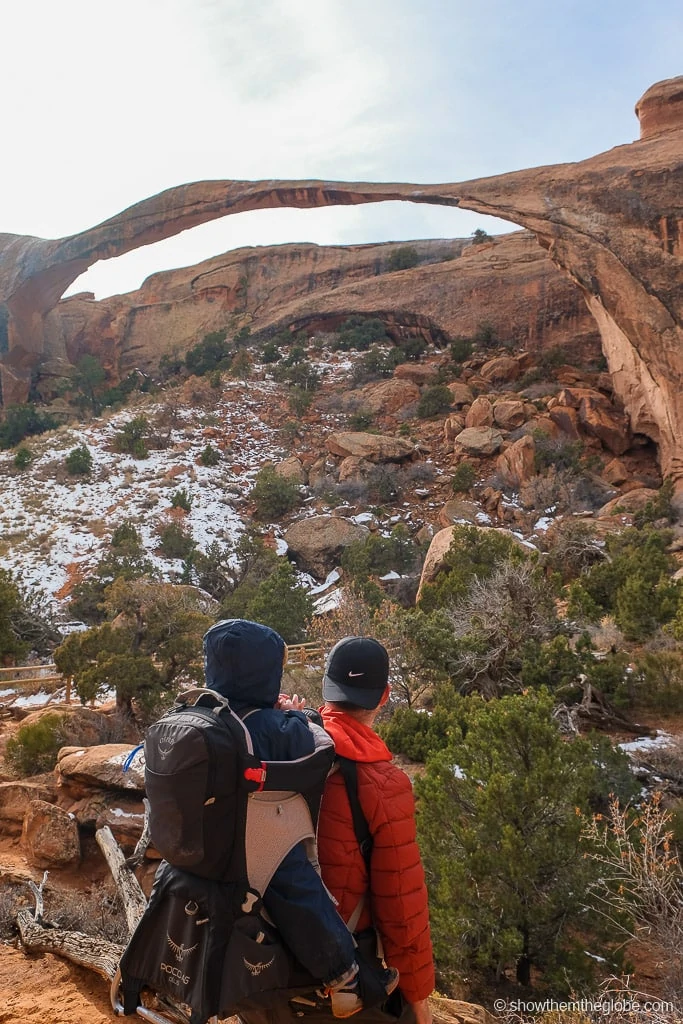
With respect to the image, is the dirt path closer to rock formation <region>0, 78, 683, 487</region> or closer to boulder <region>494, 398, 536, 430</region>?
rock formation <region>0, 78, 683, 487</region>

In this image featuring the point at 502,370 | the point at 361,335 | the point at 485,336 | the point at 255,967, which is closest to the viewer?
the point at 255,967

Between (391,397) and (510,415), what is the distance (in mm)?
4904

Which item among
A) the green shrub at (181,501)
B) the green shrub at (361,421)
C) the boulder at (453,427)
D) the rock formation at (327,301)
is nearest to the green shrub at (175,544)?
the green shrub at (181,501)

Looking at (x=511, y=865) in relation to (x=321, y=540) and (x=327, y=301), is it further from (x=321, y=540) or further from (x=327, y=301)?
(x=327, y=301)

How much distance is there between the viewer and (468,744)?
13.1ft

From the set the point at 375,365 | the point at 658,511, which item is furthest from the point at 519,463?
the point at 375,365

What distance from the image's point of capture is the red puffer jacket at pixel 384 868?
1365 mm

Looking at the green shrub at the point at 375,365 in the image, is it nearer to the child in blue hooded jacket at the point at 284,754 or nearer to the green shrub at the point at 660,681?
the green shrub at the point at 660,681

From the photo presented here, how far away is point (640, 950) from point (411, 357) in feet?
79.5

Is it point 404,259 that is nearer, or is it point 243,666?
point 243,666

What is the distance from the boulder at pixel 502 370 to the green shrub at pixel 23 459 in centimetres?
1497

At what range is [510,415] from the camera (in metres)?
19.9

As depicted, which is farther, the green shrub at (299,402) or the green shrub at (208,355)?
the green shrub at (208,355)


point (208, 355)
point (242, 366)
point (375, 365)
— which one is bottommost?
point (375, 365)
